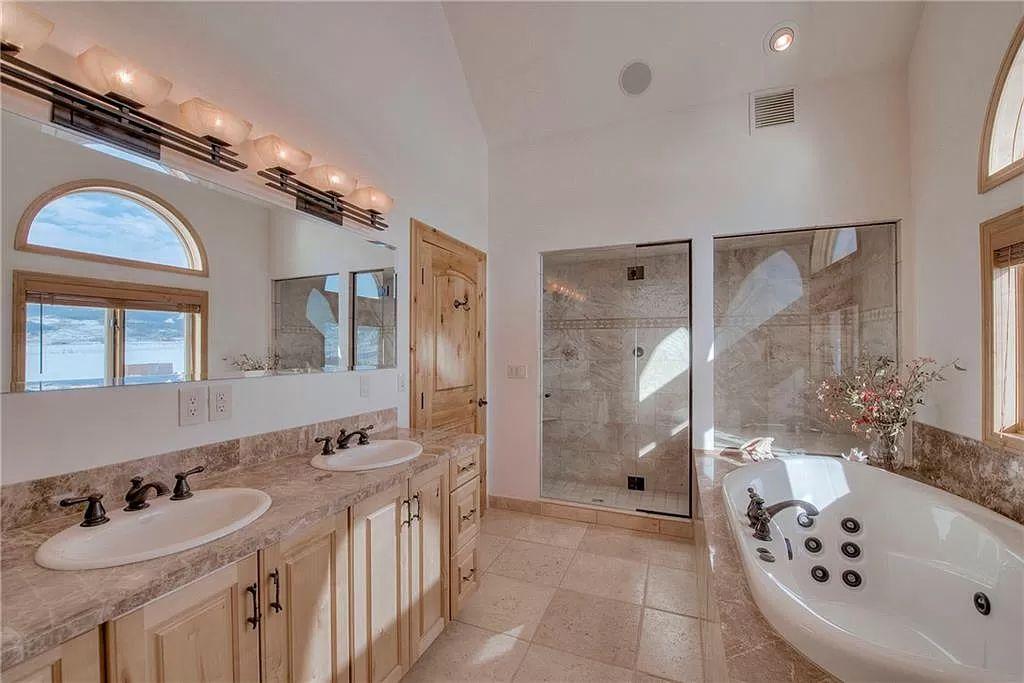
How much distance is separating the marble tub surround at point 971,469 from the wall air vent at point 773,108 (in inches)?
80.8

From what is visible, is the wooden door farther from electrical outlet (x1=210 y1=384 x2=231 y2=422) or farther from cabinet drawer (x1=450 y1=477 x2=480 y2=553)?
electrical outlet (x1=210 y1=384 x2=231 y2=422)

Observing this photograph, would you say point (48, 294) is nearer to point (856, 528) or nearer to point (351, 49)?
point (351, 49)

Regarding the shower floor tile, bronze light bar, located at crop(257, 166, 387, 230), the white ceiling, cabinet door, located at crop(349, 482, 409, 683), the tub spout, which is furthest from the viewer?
the shower floor tile

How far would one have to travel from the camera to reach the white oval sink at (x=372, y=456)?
5.27 feet

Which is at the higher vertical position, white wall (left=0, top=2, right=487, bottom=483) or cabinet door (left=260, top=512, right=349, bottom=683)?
white wall (left=0, top=2, right=487, bottom=483)

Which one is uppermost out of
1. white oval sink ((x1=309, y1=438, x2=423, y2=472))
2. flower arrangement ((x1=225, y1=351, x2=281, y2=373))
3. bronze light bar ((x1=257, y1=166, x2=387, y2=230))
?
bronze light bar ((x1=257, y1=166, x2=387, y2=230))

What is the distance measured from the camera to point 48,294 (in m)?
1.11

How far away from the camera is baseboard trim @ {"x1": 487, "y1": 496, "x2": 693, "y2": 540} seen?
295 centimetres

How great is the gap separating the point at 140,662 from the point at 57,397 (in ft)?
2.48

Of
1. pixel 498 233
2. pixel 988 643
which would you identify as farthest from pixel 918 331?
pixel 498 233

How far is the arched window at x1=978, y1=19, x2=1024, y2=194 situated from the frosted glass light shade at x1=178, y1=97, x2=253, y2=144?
290 cm

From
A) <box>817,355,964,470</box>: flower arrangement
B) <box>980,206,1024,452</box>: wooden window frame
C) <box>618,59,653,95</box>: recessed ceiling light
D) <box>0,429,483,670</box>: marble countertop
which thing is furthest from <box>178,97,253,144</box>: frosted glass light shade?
<box>817,355,964,470</box>: flower arrangement

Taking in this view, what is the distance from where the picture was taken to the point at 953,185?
2002mm

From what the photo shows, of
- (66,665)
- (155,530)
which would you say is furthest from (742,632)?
(155,530)
